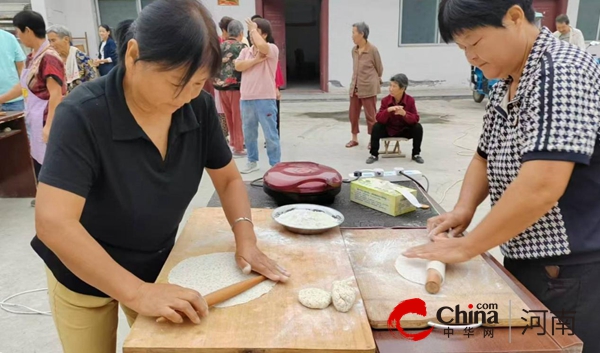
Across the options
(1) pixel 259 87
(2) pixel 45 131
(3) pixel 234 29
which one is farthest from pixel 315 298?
(3) pixel 234 29

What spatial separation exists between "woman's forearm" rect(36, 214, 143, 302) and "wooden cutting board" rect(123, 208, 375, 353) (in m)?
0.07

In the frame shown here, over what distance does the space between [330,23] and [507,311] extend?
892 centimetres

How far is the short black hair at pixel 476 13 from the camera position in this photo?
891mm

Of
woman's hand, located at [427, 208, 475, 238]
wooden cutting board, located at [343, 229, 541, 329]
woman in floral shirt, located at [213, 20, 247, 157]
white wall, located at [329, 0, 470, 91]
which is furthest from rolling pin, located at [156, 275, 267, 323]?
white wall, located at [329, 0, 470, 91]

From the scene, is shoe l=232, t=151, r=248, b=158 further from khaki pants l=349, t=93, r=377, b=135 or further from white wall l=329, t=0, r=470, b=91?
white wall l=329, t=0, r=470, b=91

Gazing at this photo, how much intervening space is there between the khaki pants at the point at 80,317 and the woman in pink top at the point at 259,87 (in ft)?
9.91

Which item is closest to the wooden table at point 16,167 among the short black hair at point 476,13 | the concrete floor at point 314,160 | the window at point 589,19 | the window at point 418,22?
the concrete floor at point 314,160

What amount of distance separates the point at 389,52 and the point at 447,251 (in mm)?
8942

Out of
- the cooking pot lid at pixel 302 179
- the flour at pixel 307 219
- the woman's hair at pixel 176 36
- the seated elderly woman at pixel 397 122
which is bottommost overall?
the seated elderly woman at pixel 397 122

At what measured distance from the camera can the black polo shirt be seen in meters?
0.84

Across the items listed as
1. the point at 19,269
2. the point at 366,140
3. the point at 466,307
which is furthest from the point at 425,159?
the point at 466,307

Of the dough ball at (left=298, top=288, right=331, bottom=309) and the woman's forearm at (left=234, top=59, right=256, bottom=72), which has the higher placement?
the woman's forearm at (left=234, top=59, right=256, bottom=72)

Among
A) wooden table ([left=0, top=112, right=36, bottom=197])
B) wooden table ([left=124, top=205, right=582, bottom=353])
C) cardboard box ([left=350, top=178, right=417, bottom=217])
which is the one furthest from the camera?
wooden table ([left=0, top=112, right=36, bottom=197])

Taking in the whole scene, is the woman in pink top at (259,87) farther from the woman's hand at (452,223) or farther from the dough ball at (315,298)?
the dough ball at (315,298)
